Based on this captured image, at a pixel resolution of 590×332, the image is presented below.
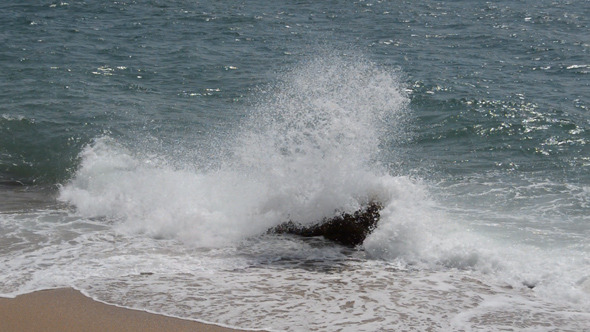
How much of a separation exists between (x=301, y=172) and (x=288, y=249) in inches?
46.6

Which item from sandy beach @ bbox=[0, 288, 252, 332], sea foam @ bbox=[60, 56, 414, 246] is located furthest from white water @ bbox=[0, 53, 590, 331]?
sandy beach @ bbox=[0, 288, 252, 332]

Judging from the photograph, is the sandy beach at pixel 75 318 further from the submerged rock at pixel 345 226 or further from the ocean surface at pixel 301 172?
the submerged rock at pixel 345 226

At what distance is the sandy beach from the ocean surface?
14 cm

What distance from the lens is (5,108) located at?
12859 millimetres

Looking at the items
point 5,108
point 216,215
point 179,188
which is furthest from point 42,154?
point 216,215

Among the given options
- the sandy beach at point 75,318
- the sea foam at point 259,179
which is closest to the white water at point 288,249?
the sea foam at point 259,179

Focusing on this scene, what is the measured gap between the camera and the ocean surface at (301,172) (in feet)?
21.5

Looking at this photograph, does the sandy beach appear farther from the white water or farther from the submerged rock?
the submerged rock

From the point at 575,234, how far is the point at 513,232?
64cm

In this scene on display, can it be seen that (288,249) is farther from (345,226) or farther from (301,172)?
(301,172)

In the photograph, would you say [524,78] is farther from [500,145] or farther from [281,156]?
[281,156]

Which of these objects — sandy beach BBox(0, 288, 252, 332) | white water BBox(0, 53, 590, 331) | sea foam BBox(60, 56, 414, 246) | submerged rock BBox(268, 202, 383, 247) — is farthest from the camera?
sea foam BBox(60, 56, 414, 246)

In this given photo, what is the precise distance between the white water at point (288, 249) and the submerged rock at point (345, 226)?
0.09 meters

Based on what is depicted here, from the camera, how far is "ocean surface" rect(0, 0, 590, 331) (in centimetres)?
657
